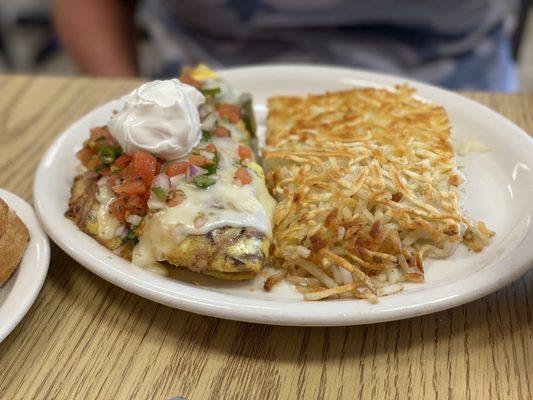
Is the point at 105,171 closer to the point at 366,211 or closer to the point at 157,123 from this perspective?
the point at 157,123

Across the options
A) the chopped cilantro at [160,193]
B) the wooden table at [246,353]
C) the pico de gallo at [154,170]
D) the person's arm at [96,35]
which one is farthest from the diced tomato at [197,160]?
the person's arm at [96,35]

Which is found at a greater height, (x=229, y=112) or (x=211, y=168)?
(x=211, y=168)

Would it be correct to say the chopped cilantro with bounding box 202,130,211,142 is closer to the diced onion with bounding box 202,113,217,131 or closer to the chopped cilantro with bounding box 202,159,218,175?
the diced onion with bounding box 202,113,217,131

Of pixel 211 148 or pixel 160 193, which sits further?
pixel 211 148

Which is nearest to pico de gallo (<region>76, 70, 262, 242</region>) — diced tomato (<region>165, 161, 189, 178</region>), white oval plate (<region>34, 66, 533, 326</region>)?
diced tomato (<region>165, 161, 189, 178</region>)

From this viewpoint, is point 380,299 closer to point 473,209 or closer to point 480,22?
point 473,209

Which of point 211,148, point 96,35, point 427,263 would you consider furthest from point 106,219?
point 96,35

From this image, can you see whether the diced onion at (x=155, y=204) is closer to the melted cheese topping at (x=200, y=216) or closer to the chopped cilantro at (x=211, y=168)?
the melted cheese topping at (x=200, y=216)
